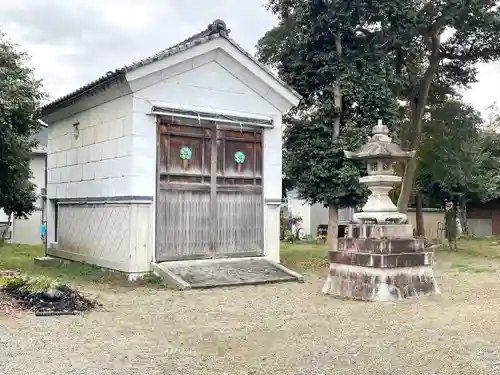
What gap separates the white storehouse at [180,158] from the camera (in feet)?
39.8

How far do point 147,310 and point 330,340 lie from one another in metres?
3.31

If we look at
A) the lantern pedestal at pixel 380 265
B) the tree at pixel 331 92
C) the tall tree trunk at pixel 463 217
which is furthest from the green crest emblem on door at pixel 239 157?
the tall tree trunk at pixel 463 217

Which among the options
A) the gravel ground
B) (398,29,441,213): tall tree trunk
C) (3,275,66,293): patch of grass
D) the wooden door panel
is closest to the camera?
the gravel ground

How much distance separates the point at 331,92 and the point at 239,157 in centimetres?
534

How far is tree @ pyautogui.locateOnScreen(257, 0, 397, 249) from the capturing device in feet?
54.4

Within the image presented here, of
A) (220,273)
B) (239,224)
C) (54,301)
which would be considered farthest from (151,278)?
(54,301)

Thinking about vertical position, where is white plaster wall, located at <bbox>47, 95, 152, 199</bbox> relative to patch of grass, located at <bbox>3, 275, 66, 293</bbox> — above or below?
above

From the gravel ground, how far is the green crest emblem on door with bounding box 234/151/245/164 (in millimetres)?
3707

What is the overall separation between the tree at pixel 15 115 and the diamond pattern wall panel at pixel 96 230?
5.05 ft

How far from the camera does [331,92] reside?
1739cm

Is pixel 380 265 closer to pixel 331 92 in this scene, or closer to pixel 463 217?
pixel 331 92

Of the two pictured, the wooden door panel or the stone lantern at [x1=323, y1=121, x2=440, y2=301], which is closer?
the stone lantern at [x1=323, y1=121, x2=440, y2=301]

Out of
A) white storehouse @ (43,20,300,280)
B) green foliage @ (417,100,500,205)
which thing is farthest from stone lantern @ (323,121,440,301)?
green foliage @ (417,100,500,205)

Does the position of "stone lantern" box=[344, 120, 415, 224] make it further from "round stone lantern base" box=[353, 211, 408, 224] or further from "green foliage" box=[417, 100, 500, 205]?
"green foliage" box=[417, 100, 500, 205]
